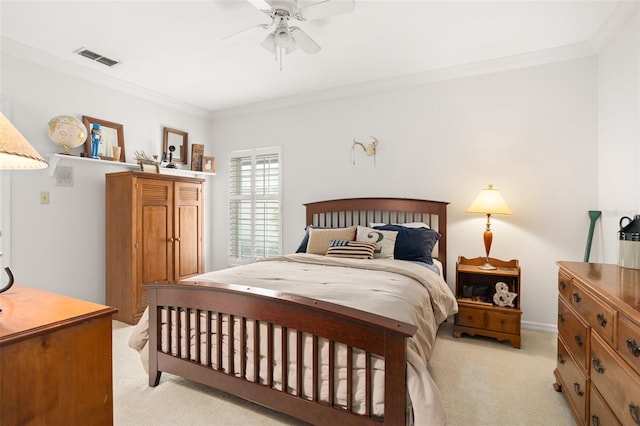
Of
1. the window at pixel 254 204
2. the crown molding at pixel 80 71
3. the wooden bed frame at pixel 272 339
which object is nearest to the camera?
the wooden bed frame at pixel 272 339

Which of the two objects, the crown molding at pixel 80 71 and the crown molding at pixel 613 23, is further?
the crown molding at pixel 80 71

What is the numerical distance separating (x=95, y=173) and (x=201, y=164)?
1.41 meters

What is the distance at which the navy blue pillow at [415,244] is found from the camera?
9.93ft

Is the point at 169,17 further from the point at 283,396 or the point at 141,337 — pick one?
the point at 283,396

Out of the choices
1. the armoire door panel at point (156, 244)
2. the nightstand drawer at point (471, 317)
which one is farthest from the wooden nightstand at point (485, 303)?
the armoire door panel at point (156, 244)

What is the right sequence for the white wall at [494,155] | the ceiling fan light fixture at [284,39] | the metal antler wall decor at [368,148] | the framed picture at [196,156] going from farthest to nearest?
the framed picture at [196,156], the metal antler wall decor at [368,148], the white wall at [494,155], the ceiling fan light fixture at [284,39]

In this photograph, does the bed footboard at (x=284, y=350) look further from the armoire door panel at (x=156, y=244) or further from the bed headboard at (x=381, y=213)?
the bed headboard at (x=381, y=213)

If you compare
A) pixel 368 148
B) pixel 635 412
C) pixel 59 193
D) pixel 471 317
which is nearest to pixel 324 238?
pixel 368 148

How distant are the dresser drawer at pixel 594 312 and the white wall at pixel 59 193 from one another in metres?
4.23

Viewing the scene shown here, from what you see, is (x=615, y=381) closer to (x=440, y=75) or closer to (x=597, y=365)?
(x=597, y=365)

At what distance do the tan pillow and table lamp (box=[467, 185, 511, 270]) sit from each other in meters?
1.20

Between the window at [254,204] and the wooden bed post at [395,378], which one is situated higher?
the window at [254,204]

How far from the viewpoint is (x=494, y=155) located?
3260 millimetres

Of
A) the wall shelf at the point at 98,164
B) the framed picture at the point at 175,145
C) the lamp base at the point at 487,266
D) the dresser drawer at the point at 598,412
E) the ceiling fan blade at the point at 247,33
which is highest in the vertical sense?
the ceiling fan blade at the point at 247,33
